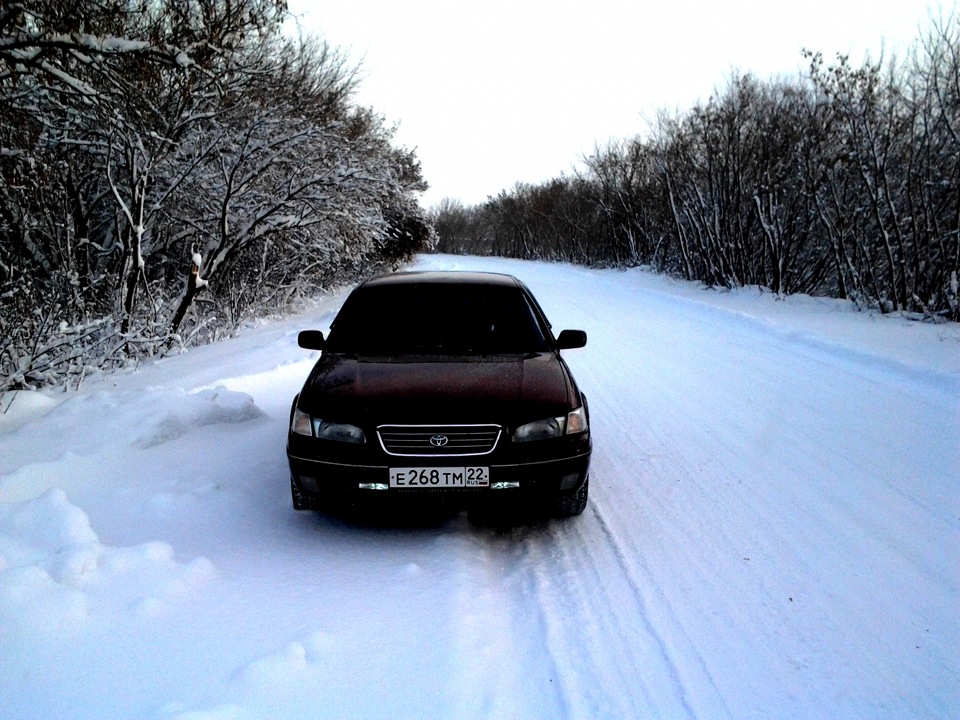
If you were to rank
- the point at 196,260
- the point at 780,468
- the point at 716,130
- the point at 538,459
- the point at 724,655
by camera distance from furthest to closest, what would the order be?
the point at 716,130 → the point at 196,260 → the point at 780,468 → the point at 538,459 → the point at 724,655

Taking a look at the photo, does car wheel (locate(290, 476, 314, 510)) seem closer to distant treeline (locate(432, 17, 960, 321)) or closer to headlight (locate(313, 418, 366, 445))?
headlight (locate(313, 418, 366, 445))

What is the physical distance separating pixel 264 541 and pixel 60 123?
9391 mm

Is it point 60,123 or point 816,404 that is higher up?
point 60,123

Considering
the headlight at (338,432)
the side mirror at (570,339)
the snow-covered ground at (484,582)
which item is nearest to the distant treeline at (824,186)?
the snow-covered ground at (484,582)

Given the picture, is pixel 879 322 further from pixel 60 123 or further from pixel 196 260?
pixel 60 123

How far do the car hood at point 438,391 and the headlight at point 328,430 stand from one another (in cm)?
4

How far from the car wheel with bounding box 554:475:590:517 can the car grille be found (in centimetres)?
60

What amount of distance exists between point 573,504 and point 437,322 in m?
1.63

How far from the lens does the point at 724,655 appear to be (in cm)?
280

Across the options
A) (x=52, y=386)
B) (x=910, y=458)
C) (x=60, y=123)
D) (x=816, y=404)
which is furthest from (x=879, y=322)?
(x=60, y=123)

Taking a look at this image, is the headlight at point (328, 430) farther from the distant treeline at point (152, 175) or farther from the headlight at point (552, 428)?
the distant treeline at point (152, 175)

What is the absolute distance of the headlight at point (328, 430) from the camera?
3629 mm

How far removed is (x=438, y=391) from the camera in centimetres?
378

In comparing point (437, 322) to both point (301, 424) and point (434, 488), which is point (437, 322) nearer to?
point (301, 424)
